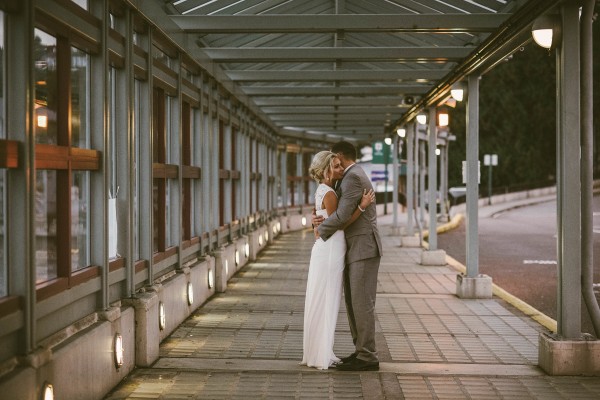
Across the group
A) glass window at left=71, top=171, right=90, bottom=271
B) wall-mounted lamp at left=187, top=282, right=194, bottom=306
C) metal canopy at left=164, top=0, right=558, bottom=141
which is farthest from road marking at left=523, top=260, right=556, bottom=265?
glass window at left=71, top=171, right=90, bottom=271

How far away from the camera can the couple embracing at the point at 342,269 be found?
7004 millimetres

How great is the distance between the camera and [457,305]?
Result: 10.9 m

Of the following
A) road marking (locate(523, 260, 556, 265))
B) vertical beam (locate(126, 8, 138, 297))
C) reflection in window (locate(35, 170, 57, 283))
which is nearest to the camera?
reflection in window (locate(35, 170, 57, 283))

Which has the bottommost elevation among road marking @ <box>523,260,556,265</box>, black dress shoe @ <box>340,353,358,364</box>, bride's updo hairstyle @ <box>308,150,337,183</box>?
road marking @ <box>523,260,556,265</box>

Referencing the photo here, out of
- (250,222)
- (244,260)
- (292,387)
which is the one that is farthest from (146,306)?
(250,222)

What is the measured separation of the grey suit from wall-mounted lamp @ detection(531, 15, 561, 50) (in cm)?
182

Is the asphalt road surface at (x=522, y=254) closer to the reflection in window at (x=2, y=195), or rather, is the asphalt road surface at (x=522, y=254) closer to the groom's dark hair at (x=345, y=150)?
the groom's dark hair at (x=345, y=150)

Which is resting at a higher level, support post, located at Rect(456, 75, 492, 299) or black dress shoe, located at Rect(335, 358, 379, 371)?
support post, located at Rect(456, 75, 492, 299)

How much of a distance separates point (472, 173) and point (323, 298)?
513cm

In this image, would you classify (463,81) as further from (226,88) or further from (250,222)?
(250,222)

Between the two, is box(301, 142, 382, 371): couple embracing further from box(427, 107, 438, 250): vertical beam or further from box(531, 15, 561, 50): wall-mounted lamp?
box(427, 107, 438, 250): vertical beam

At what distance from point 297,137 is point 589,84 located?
21088 mm

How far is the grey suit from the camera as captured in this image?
7.00 metres

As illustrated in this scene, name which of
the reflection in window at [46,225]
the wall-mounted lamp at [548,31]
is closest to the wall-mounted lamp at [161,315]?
the reflection in window at [46,225]
